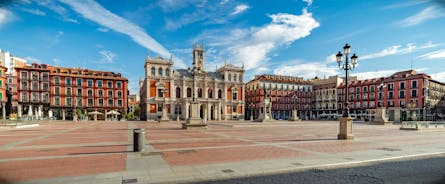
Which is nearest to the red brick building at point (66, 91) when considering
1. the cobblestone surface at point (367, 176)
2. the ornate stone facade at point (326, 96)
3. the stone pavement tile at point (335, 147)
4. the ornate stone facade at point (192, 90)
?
the ornate stone facade at point (192, 90)

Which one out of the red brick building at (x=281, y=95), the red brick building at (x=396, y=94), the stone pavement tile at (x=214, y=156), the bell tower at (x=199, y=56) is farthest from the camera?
the red brick building at (x=281, y=95)

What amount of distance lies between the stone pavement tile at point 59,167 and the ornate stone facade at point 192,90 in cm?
4496

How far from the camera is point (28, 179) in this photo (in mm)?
5758

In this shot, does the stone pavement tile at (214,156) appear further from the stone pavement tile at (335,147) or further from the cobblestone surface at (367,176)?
the cobblestone surface at (367,176)

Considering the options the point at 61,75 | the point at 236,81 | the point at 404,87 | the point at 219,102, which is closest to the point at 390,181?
the point at 219,102

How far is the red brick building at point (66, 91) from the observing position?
53.2 meters

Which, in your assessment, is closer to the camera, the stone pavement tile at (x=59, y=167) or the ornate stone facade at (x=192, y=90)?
the stone pavement tile at (x=59, y=167)

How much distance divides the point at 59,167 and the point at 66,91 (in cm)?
6000

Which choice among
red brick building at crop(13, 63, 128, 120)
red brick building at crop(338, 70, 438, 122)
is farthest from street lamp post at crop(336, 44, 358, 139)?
red brick building at crop(13, 63, 128, 120)

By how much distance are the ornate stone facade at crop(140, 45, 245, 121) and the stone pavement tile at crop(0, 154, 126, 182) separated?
45.0 m

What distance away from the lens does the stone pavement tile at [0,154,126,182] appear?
6.16 m

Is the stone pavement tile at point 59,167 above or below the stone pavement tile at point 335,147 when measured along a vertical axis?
above

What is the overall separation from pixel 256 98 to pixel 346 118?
209 feet

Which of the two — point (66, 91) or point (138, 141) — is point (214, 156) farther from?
point (66, 91)
